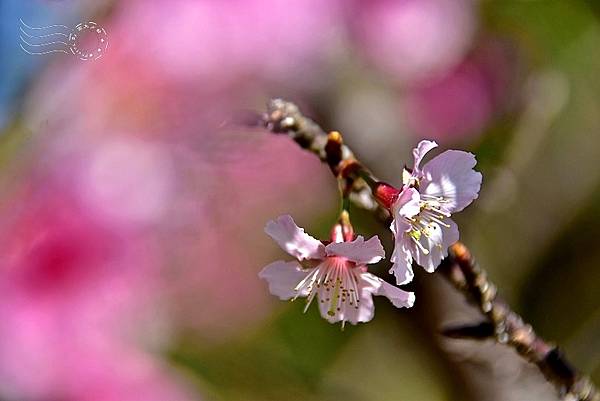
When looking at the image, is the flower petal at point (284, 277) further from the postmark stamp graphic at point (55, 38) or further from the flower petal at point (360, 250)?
the postmark stamp graphic at point (55, 38)

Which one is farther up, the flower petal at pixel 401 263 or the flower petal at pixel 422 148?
the flower petal at pixel 422 148

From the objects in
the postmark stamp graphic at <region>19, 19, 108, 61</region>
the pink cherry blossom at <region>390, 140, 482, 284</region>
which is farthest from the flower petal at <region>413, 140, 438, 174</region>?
the postmark stamp graphic at <region>19, 19, 108, 61</region>

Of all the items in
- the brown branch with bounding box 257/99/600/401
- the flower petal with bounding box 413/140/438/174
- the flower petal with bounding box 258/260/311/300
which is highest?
the flower petal with bounding box 413/140/438/174

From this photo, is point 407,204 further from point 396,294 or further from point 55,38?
point 55,38

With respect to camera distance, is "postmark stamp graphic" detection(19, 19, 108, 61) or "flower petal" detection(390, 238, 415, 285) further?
"postmark stamp graphic" detection(19, 19, 108, 61)

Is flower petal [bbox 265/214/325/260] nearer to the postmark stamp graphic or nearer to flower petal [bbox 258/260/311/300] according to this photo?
flower petal [bbox 258/260/311/300]

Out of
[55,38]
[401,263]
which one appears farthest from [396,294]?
[55,38]

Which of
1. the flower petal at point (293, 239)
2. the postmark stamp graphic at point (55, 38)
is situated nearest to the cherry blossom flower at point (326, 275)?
the flower petal at point (293, 239)
